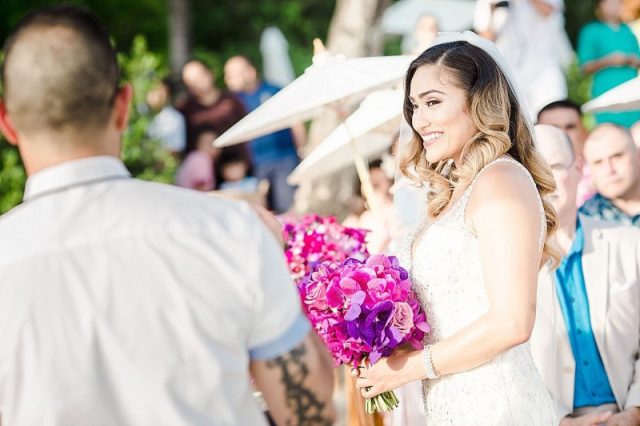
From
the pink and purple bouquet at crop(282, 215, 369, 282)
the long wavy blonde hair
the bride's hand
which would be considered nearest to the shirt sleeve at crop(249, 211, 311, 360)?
the bride's hand

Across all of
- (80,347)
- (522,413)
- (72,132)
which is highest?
(72,132)

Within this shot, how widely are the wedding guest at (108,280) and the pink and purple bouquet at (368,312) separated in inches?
49.7

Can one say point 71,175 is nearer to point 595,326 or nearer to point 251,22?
point 595,326

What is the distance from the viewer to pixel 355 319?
12.6ft

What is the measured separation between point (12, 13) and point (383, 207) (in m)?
11.9

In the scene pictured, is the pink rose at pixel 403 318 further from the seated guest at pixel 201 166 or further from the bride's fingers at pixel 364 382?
the seated guest at pixel 201 166

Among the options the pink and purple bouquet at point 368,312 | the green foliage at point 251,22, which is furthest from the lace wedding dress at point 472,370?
the green foliage at point 251,22

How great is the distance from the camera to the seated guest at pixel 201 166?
36.4 feet

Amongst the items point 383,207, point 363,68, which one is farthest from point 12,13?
point 363,68

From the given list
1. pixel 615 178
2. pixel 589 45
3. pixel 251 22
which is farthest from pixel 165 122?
pixel 251 22

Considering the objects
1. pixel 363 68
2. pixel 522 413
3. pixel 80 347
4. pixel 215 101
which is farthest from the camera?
pixel 215 101

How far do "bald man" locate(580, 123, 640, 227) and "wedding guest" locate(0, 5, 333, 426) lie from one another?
386cm

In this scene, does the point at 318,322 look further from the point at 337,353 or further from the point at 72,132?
the point at 72,132

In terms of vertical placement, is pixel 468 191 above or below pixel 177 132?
below
